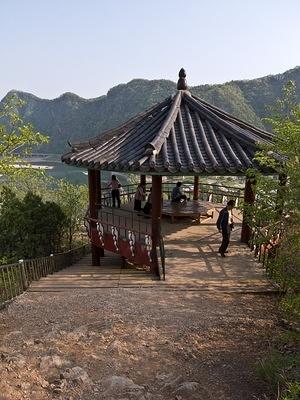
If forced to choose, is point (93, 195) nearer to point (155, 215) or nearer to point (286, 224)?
point (155, 215)

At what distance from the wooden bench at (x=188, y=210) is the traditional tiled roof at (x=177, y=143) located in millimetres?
3399

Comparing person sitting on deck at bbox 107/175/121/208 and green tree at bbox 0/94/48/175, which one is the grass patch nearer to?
green tree at bbox 0/94/48/175

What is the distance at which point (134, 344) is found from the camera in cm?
637

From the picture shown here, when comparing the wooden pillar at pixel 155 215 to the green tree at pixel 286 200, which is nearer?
the green tree at pixel 286 200

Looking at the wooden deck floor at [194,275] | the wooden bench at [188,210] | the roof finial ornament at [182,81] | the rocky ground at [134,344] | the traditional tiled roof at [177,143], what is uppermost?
the roof finial ornament at [182,81]

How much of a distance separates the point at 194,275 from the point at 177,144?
368 centimetres

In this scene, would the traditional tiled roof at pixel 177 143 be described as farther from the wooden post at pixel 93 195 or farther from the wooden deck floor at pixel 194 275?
Result: the wooden deck floor at pixel 194 275

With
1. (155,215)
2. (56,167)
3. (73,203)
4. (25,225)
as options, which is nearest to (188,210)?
(155,215)

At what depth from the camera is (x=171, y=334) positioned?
22.0 feet

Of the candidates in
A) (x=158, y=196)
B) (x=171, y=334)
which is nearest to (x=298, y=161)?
(x=171, y=334)

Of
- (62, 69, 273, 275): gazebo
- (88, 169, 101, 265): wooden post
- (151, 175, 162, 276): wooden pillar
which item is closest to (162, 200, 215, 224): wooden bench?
(62, 69, 273, 275): gazebo

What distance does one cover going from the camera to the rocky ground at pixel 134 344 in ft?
17.2

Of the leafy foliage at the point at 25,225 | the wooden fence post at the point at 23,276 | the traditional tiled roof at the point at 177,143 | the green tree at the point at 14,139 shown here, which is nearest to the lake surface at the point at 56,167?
the leafy foliage at the point at 25,225

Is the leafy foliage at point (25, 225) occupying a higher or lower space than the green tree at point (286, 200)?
lower
